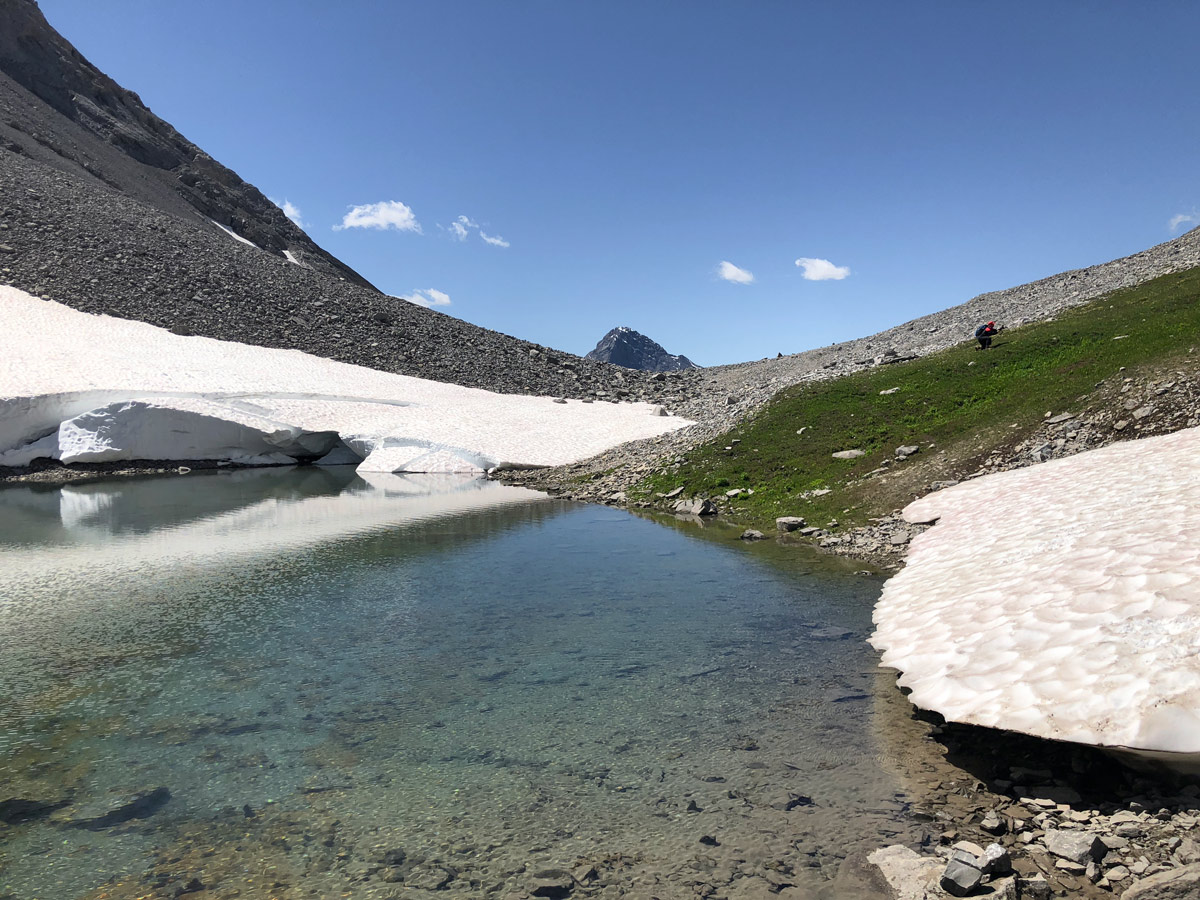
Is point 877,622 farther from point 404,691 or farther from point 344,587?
point 344,587

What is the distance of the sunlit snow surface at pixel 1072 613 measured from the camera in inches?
316

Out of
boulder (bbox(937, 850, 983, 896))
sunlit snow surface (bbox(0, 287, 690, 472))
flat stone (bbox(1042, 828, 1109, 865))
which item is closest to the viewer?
boulder (bbox(937, 850, 983, 896))

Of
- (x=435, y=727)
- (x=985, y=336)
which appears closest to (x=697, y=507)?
(x=435, y=727)

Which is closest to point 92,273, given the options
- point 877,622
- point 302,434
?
point 302,434

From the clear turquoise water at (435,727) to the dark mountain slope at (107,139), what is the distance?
116 meters

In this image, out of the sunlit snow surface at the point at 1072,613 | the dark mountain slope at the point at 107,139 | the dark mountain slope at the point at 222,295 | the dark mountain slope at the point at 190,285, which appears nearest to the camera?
the sunlit snow surface at the point at 1072,613

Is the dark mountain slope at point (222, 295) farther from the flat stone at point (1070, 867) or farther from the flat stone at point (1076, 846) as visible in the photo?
the flat stone at point (1070, 867)

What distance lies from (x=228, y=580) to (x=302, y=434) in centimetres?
3854

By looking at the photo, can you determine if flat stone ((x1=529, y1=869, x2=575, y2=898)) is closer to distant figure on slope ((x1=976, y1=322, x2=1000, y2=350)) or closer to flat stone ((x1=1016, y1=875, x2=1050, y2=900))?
flat stone ((x1=1016, y1=875, x2=1050, y2=900))

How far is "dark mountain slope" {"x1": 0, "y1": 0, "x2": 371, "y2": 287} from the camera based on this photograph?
108250mm

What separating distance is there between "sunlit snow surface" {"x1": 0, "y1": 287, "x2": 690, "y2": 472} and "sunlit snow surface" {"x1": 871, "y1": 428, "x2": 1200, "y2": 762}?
3782 centimetres

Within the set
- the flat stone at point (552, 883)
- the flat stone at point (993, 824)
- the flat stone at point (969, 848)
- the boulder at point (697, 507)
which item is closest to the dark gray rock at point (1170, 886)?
the flat stone at point (969, 848)

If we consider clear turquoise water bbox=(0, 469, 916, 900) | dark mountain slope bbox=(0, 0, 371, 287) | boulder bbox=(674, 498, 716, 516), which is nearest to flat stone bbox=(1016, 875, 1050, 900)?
clear turquoise water bbox=(0, 469, 916, 900)

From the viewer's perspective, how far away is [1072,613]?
10172 mm
